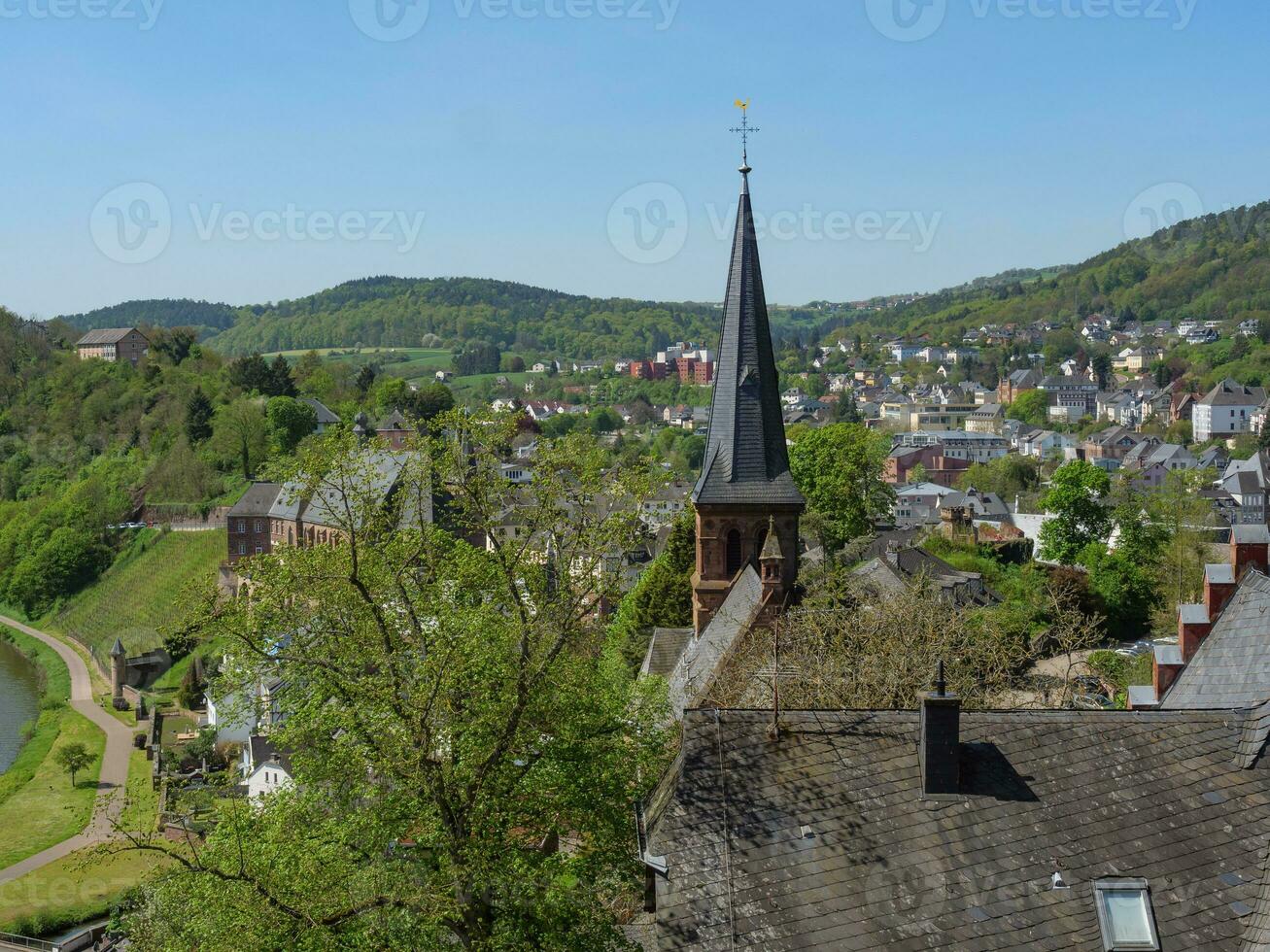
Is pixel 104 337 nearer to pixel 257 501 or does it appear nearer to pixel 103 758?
pixel 257 501

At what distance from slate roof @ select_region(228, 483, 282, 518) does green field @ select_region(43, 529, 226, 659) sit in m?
4.38

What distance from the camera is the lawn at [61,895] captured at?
1490 inches

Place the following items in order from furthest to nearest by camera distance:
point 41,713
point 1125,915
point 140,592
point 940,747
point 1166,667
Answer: point 140,592 → point 41,713 → point 1166,667 → point 940,747 → point 1125,915

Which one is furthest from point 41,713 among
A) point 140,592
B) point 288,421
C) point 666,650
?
point 288,421

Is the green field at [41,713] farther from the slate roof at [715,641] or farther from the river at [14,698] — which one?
the slate roof at [715,641]

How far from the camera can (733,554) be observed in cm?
3569

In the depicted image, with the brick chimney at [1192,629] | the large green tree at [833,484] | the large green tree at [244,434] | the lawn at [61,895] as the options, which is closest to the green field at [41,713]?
the lawn at [61,895]

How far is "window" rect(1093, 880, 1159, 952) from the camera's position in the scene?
1271 cm

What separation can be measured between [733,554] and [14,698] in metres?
50.3

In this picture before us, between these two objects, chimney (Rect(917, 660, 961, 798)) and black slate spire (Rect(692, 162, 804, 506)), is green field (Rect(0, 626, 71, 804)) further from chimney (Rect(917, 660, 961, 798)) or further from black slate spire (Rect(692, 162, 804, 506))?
chimney (Rect(917, 660, 961, 798))

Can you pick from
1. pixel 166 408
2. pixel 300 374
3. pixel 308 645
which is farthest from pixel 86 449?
pixel 308 645

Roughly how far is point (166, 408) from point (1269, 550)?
113 metres

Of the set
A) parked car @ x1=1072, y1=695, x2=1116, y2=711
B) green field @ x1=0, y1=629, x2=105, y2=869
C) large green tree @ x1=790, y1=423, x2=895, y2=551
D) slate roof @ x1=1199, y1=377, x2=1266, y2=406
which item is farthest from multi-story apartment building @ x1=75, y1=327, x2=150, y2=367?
parked car @ x1=1072, y1=695, x2=1116, y2=711

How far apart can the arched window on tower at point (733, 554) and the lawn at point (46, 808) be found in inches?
904
